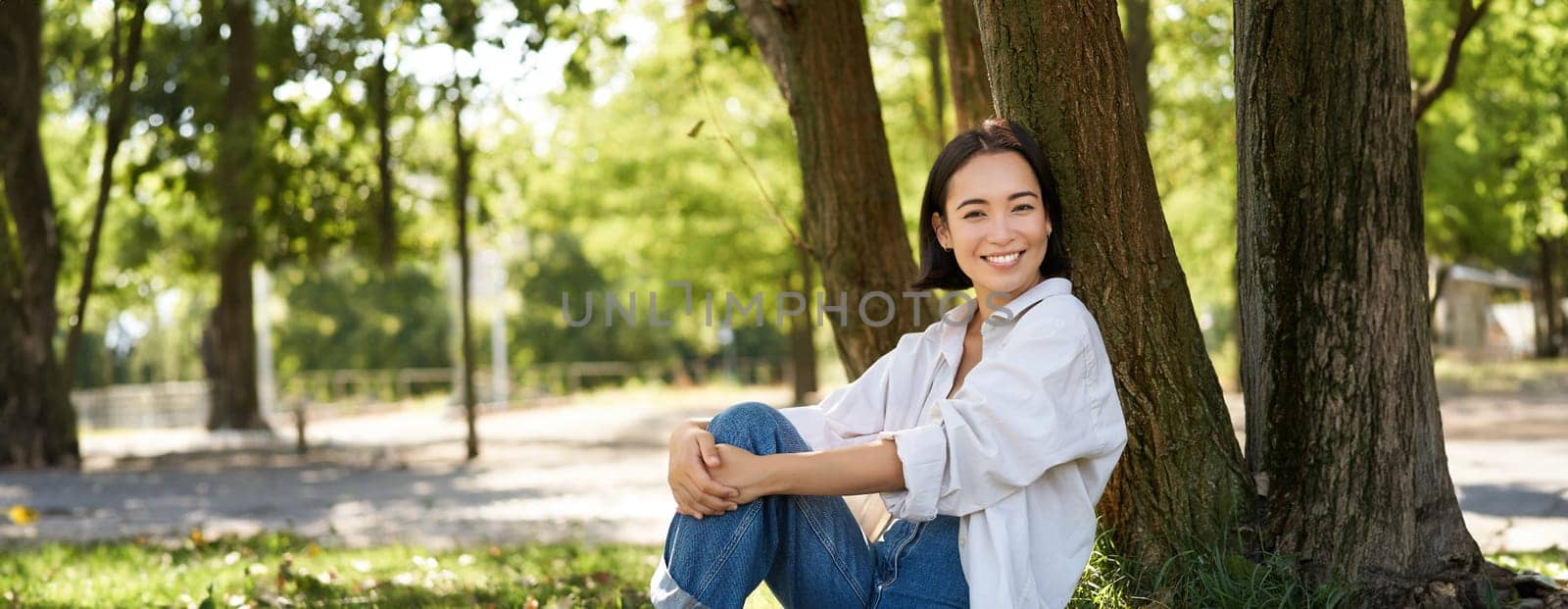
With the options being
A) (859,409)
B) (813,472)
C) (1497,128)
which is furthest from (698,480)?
(1497,128)

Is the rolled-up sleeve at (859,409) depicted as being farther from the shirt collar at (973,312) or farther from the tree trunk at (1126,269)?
the tree trunk at (1126,269)

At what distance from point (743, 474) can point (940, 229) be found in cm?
81

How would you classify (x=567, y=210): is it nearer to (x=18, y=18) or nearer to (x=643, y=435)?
(x=643, y=435)

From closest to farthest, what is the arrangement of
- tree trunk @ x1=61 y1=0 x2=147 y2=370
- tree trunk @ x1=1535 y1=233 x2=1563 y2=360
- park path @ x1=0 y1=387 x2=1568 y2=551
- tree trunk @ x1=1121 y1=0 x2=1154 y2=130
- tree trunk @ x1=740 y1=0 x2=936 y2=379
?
1. tree trunk @ x1=740 y1=0 x2=936 y2=379
2. park path @ x1=0 y1=387 x2=1568 y2=551
3. tree trunk @ x1=61 y1=0 x2=147 y2=370
4. tree trunk @ x1=1121 y1=0 x2=1154 y2=130
5. tree trunk @ x1=1535 y1=233 x2=1563 y2=360

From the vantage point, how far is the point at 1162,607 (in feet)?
12.7

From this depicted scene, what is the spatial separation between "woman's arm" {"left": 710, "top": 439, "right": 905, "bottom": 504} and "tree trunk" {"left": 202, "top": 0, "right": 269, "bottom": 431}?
15.1 m

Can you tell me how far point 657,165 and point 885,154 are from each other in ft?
69.0

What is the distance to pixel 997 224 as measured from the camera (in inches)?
119

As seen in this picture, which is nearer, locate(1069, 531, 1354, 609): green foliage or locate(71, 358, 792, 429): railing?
locate(1069, 531, 1354, 609): green foliage

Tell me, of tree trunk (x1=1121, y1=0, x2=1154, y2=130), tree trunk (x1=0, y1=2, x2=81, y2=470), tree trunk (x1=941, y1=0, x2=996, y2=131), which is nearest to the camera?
tree trunk (x1=941, y1=0, x2=996, y2=131)

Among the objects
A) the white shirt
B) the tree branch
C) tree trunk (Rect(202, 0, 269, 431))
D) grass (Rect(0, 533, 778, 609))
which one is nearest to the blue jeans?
the white shirt

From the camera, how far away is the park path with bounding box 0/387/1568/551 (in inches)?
373

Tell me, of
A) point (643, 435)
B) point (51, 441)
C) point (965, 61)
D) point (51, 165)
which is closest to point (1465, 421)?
point (643, 435)

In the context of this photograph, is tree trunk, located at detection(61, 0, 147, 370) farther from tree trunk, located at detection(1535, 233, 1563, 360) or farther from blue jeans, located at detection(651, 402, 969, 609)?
tree trunk, located at detection(1535, 233, 1563, 360)
